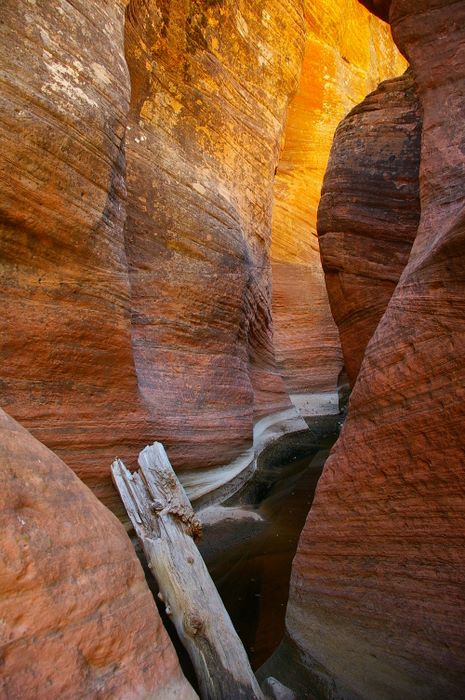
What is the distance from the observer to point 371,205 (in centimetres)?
655

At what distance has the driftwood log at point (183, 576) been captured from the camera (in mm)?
3221

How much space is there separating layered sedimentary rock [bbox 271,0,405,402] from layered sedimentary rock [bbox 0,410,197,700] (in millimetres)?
13056

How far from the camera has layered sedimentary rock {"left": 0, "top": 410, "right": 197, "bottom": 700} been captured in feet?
6.33

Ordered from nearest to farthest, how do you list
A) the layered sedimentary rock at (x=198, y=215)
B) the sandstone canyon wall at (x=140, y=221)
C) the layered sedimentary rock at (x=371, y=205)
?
the sandstone canyon wall at (x=140, y=221) → the layered sedimentary rock at (x=371, y=205) → the layered sedimentary rock at (x=198, y=215)

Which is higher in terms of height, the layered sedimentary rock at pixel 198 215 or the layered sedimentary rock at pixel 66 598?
the layered sedimentary rock at pixel 198 215

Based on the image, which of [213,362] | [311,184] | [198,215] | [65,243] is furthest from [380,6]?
[311,184]

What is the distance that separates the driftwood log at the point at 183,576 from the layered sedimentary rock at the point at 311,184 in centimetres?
1032

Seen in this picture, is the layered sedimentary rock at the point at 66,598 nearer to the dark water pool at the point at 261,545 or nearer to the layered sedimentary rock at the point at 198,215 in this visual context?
the dark water pool at the point at 261,545

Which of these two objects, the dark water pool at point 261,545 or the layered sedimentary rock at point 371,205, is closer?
the dark water pool at point 261,545

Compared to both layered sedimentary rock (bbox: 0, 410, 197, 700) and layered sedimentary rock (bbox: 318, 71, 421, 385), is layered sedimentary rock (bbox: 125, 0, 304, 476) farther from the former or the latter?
layered sedimentary rock (bbox: 0, 410, 197, 700)

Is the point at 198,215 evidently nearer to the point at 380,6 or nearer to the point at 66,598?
the point at 380,6

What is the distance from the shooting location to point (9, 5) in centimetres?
505

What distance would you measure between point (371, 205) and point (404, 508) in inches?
158

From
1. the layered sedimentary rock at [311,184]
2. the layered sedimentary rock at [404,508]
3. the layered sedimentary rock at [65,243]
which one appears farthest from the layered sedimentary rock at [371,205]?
the layered sedimentary rock at [311,184]
